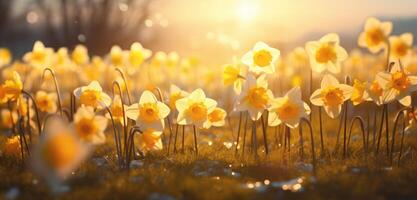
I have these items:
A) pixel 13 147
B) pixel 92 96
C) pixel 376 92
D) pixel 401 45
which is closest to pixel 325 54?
pixel 376 92

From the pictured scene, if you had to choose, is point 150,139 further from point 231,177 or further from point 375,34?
point 375,34

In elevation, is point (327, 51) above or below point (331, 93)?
above

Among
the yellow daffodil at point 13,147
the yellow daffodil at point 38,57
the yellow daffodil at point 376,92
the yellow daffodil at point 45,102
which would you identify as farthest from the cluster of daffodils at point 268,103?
the yellow daffodil at point 38,57

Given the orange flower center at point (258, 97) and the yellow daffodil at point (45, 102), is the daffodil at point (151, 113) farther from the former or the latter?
the yellow daffodil at point (45, 102)

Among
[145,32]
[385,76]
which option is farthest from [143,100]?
[145,32]

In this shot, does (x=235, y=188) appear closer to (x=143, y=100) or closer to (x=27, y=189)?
(x=143, y=100)

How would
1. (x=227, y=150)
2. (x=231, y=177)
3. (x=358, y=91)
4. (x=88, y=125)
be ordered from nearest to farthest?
(x=88, y=125) < (x=231, y=177) < (x=358, y=91) < (x=227, y=150)

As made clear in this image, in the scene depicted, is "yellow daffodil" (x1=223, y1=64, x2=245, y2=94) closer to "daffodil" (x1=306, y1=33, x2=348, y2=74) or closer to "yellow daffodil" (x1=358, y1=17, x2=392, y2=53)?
"daffodil" (x1=306, y1=33, x2=348, y2=74)
